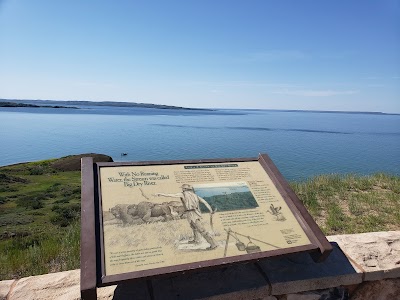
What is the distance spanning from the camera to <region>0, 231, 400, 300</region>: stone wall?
260cm

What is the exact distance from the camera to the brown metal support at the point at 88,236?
2125mm

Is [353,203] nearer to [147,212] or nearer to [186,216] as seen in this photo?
[186,216]

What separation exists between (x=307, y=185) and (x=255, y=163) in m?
5.68

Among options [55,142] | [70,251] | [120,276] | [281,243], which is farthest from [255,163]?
[55,142]

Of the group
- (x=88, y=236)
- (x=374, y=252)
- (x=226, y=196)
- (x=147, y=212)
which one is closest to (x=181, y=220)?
(x=147, y=212)

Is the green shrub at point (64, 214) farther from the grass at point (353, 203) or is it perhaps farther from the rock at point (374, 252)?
the rock at point (374, 252)

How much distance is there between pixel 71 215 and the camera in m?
14.1

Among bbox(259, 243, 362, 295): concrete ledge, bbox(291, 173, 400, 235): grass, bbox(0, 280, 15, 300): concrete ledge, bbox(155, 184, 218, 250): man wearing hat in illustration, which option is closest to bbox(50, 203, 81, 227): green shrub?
bbox(291, 173, 400, 235): grass

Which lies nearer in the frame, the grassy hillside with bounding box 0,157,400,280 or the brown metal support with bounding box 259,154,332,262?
the brown metal support with bounding box 259,154,332,262

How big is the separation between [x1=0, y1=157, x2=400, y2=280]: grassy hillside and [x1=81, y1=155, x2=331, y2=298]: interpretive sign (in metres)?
1.97

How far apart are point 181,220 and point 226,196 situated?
1.81 feet

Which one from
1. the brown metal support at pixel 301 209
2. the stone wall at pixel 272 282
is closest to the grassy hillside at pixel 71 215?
the stone wall at pixel 272 282

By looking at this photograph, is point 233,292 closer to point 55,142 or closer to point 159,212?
point 159,212

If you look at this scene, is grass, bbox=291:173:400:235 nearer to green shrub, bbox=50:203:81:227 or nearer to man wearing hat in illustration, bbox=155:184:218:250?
man wearing hat in illustration, bbox=155:184:218:250
